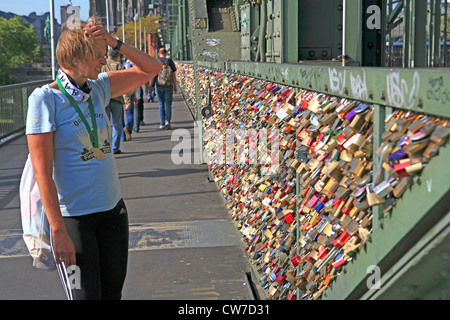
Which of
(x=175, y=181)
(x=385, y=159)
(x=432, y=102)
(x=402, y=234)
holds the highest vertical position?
(x=432, y=102)

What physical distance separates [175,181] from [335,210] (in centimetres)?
697

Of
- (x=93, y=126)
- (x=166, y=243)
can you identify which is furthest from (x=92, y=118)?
(x=166, y=243)

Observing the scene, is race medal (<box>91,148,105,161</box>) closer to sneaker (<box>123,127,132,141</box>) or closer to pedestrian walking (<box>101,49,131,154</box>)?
pedestrian walking (<box>101,49,131,154</box>)

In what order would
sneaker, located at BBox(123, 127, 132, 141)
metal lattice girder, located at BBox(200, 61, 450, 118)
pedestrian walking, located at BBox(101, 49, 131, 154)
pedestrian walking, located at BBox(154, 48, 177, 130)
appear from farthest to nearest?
1. pedestrian walking, located at BBox(154, 48, 177, 130)
2. sneaker, located at BBox(123, 127, 132, 141)
3. pedestrian walking, located at BBox(101, 49, 131, 154)
4. metal lattice girder, located at BBox(200, 61, 450, 118)

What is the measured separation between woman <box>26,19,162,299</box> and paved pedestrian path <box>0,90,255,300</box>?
160cm

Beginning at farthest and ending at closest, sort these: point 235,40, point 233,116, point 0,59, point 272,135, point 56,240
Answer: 1. point 0,59
2. point 235,40
3. point 233,116
4. point 272,135
5. point 56,240

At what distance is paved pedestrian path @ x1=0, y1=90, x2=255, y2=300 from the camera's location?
201 inches

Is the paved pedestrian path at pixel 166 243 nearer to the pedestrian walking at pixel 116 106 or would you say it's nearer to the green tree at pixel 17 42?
the pedestrian walking at pixel 116 106

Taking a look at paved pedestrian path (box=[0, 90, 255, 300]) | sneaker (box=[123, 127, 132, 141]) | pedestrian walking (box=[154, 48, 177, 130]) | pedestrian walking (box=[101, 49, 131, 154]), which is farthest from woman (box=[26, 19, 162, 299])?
pedestrian walking (box=[154, 48, 177, 130])

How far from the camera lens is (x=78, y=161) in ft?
10.8

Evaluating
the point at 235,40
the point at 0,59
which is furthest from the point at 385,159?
the point at 0,59

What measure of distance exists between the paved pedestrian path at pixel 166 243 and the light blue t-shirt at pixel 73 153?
1747 mm

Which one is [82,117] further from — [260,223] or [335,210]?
[260,223]

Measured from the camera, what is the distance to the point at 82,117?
3.27 metres
